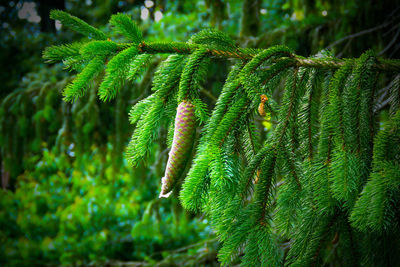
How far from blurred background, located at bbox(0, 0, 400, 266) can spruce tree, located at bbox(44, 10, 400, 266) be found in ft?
0.59

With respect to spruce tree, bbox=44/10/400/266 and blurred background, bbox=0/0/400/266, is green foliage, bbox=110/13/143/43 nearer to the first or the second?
spruce tree, bbox=44/10/400/266

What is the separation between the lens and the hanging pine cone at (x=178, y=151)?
668 mm

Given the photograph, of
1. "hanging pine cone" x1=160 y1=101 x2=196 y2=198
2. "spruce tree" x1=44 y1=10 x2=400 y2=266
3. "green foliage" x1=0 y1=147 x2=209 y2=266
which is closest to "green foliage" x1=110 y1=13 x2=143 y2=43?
"spruce tree" x1=44 y1=10 x2=400 y2=266

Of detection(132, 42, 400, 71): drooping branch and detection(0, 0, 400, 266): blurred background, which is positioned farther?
detection(0, 0, 400, 266): blurred background

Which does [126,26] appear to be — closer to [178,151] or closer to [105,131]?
[178,151]

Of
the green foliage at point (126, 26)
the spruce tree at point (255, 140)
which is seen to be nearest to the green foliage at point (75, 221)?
the spruce tree at point (255, 140)

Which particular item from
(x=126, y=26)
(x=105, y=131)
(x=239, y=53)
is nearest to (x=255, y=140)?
(x=239, y=53)

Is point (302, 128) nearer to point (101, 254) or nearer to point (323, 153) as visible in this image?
point (323, 153)

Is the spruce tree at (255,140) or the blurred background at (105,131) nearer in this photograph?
the spruce tree at (255,140)

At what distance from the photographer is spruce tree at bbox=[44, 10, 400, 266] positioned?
0.71 meters

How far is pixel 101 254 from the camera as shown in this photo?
5363mm

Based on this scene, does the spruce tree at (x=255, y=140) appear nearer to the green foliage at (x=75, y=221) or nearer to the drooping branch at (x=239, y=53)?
the drooping branch at (x=239, y=53)

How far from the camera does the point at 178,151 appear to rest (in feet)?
2.21

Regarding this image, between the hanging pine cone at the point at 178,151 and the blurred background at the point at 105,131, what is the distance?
0.50 feet
